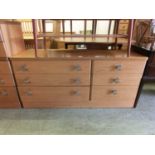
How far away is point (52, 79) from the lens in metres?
1.73

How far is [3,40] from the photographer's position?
1.46m

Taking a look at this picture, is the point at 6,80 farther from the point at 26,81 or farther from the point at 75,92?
the point at 75,92

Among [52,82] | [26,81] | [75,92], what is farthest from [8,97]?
[75,92]

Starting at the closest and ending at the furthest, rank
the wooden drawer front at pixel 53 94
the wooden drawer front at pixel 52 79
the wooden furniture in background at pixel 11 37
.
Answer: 1. the wooden furniture in background at pixel 11 37
2. the wooden drawer front at pixel 52 79
3. the wooden drawer front at pixel 53 94

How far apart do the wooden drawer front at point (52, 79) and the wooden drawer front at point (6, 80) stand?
78mm

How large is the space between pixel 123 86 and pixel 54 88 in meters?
0.87

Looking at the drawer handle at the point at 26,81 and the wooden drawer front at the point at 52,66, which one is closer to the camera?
the wooden drawer front at the point at 52,66

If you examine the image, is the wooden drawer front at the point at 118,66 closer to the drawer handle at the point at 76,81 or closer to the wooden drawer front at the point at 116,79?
the wooden drawer front at the point at 116,79

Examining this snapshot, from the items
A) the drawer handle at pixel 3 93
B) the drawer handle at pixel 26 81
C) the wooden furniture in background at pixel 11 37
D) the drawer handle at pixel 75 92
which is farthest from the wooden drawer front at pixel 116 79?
the drawer handle at pixel 3 93

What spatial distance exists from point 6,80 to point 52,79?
1.82ft

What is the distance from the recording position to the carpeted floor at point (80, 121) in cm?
162
